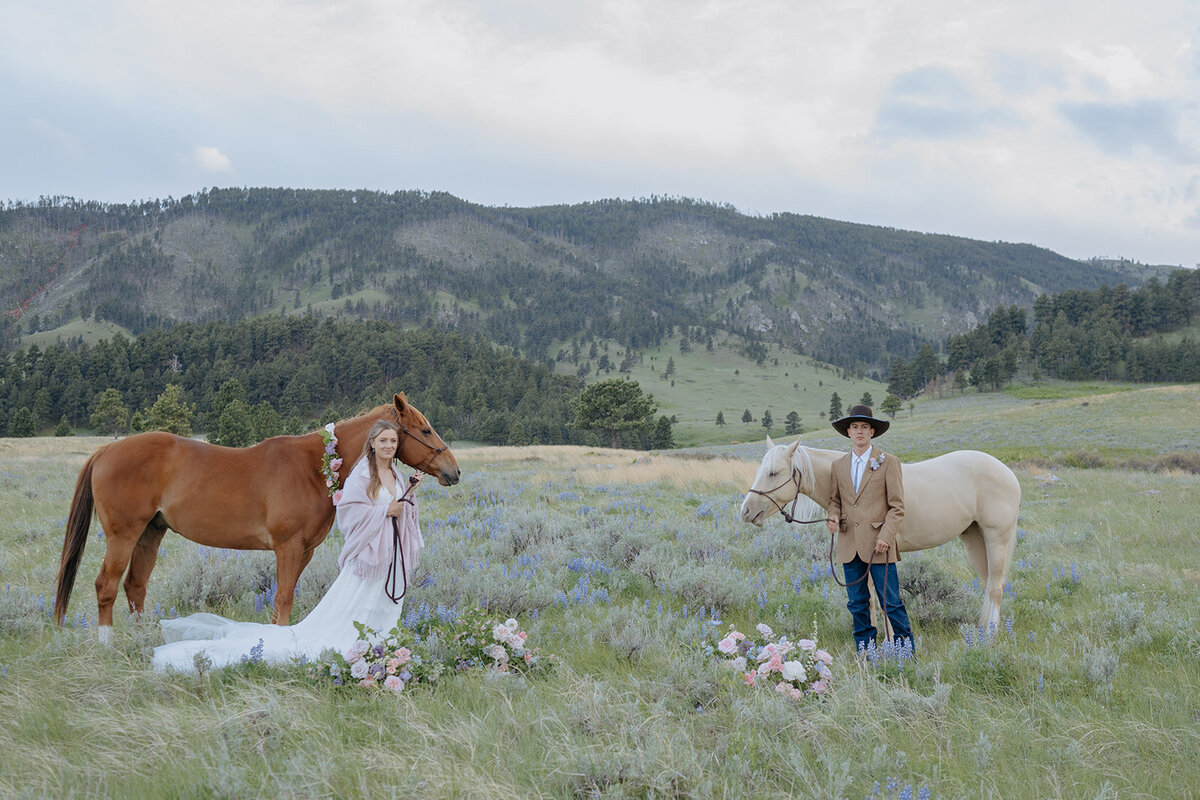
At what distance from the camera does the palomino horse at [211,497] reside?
5301mm

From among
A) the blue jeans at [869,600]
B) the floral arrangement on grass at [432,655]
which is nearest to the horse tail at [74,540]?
the floral arrangement on grass at [432,655]

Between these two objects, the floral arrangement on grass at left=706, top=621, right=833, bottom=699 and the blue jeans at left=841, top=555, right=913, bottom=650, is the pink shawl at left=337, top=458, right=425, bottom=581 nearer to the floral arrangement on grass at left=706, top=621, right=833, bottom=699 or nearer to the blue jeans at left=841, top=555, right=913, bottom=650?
the floral arrangement on grass at left=706, top=621, right=833, bottom=699

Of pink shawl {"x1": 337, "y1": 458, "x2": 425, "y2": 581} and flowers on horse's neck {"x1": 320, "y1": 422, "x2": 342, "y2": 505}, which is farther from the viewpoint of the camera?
flowers on horse's neck {"x1": 320, "y1": 422, "x2": 342, "y2": 505}

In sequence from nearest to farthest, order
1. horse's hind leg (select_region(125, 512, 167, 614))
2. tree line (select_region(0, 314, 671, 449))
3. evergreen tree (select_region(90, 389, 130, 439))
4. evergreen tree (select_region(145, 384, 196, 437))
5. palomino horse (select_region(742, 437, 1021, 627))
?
palomino horse (select_region(742, 437, 1021, 627)) < horse's hind leg (select_region(125, 512, 167, 614)) < evergreen tree (select_region(145, 384, 196, 437)) < evergreen tree (select_region(90, 389, 130, 439)) < tree line (select_region(0, 314, 671, 449))

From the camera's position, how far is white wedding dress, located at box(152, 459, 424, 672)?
4.98 metres

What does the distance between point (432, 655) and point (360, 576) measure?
40.7 inches

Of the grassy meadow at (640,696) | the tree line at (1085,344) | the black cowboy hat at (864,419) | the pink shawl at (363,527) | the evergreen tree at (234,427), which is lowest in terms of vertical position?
the evergreen tree at (234,427)

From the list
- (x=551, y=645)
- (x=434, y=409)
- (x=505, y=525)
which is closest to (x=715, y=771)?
(x=551, y=645)

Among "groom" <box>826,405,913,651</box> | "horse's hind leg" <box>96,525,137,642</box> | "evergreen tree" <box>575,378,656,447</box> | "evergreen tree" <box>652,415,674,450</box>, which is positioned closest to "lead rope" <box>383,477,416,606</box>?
"horse's hind leg" <box>96,525,137,642</box>

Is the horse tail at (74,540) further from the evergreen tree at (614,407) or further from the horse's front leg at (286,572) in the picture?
the evergreen tree at (614,407)

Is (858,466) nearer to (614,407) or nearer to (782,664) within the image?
(782,664)

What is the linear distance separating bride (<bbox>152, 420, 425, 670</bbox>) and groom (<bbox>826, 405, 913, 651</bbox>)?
147 inches

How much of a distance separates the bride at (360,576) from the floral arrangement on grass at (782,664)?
2.71 metres

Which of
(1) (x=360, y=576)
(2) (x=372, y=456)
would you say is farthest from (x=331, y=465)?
(1) (x=360, y=576)
